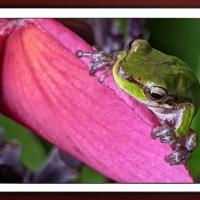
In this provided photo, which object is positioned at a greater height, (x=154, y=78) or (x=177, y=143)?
(x=154, y=78)

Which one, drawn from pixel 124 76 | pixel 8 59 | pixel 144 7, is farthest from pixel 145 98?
pixel 8 59

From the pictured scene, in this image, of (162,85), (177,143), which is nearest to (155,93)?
(162,85)

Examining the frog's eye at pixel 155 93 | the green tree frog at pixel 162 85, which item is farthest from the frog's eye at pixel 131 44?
the frog's eye at pixel 155 93

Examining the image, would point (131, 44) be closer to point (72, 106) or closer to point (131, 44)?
point (131, 44)

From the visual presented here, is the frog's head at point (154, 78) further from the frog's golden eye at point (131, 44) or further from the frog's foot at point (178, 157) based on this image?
the frog's foot at point (178, 157)

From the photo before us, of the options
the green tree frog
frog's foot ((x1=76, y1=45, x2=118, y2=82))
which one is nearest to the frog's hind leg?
the green tree frog

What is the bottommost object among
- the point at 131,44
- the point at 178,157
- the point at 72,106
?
the point at 178,157
